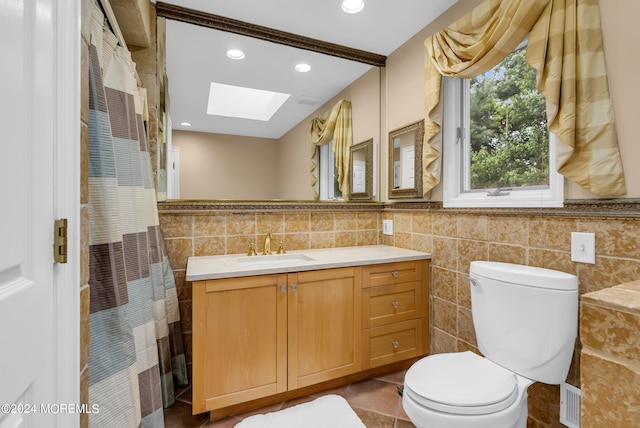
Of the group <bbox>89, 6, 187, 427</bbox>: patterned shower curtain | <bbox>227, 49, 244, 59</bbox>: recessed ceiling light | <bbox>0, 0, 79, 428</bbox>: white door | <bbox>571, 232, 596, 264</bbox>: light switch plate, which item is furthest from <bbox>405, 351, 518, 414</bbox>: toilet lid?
<bbox>227, 49, 244, 59</bbox>: recessed ceiling light

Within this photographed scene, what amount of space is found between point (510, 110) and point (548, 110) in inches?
14.8

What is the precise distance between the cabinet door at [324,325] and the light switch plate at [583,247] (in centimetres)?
105

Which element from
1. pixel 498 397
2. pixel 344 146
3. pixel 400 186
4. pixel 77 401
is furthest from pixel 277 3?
pixel 498 397

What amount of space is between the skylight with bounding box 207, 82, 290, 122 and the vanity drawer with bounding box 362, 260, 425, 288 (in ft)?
4.36

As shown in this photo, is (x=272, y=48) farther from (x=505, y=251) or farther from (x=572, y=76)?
(x=505, y=251)

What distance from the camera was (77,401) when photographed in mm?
700

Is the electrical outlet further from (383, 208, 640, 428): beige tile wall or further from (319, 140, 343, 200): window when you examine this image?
(319, 140, 343, 200): window

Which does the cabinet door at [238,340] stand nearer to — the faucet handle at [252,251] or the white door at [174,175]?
the faucet handle at [252,251]

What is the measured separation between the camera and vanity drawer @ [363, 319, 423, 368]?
1.90 m

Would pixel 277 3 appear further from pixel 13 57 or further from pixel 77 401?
pixel 77 401

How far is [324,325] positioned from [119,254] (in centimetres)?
116

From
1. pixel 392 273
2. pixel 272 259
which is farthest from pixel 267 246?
pixel 392 273

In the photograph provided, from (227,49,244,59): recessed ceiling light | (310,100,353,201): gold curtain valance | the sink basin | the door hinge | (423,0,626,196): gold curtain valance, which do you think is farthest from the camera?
(310,100,353,201): gold curtain valance

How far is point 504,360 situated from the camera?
138cm
